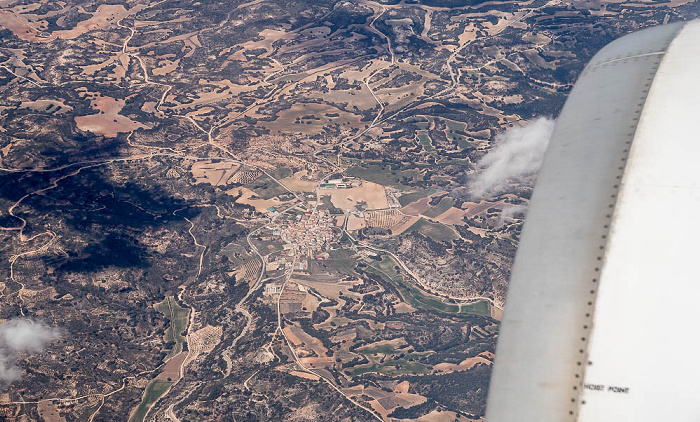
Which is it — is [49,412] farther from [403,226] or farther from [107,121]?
[107,121]

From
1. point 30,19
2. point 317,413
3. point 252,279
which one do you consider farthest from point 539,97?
point 30,19

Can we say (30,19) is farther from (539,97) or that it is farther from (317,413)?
(317,413)

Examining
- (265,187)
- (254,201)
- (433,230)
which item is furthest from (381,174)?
(254,201)

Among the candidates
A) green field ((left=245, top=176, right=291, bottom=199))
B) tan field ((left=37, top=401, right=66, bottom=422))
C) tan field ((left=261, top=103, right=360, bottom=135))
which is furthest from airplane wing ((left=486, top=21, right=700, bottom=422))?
tan field ((left=261, top=103, right=360, bottom=135))

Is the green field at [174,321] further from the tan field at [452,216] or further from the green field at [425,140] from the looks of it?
the green field at [425,140]

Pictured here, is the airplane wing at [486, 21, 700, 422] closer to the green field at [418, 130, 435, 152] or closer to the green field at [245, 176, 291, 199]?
the green field at [245, 176, 291, 199]
